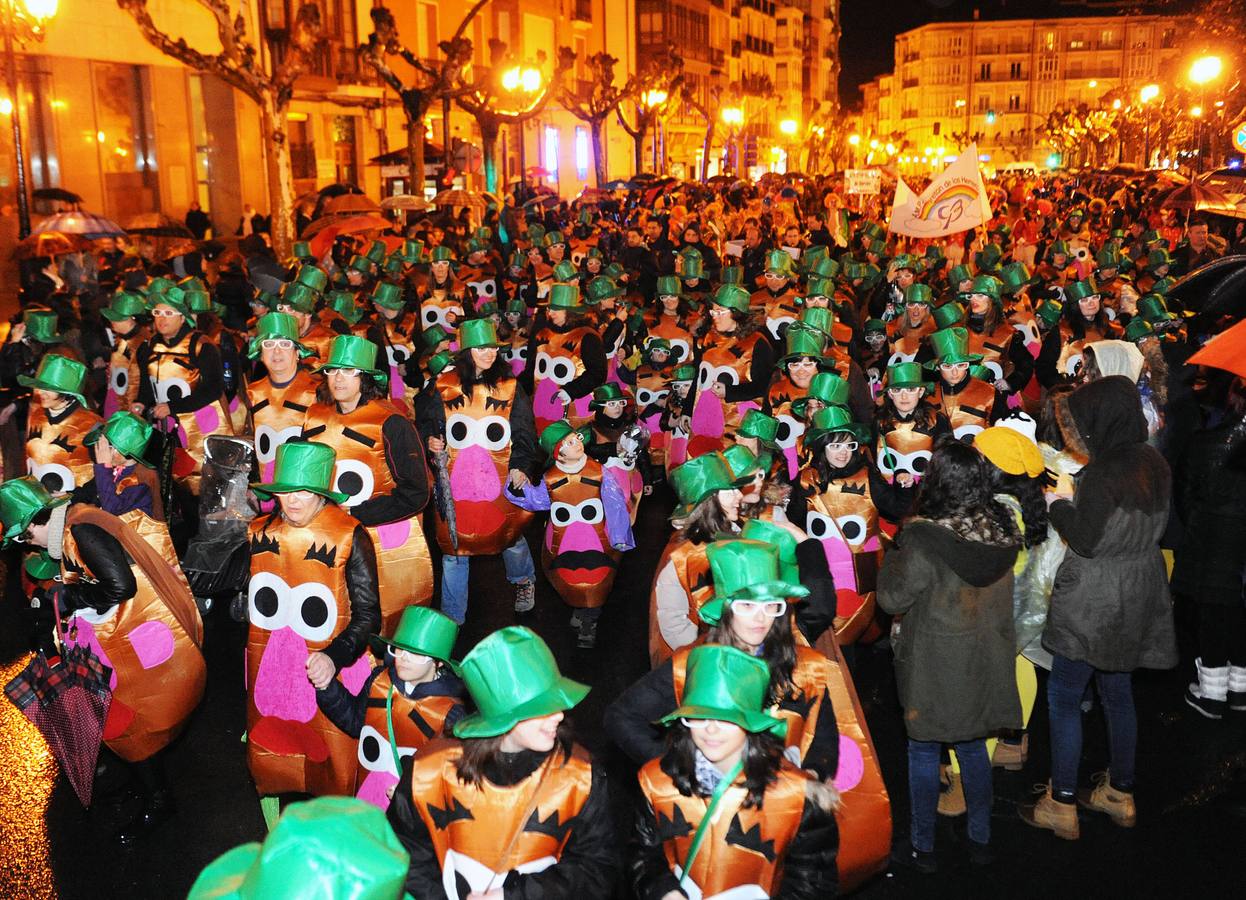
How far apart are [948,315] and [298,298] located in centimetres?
526

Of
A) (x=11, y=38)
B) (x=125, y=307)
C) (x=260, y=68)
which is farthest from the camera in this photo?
(x=260, y=68)

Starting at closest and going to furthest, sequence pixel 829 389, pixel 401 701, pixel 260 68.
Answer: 1. pixel 401 701
2. pixel 829 389
3. pixel 260 68

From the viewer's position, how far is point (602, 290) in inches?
437

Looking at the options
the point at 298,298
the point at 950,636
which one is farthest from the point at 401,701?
the point at 298,298

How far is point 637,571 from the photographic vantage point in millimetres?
9008

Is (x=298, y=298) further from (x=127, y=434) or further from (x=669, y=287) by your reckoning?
(x=127, y=434)

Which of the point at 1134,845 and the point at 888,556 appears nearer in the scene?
the point at 888,556

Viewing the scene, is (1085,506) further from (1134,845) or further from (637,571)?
(637,571)

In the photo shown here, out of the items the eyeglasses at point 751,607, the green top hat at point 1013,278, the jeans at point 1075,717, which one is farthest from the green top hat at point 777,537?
the green top hat at point 1013,278

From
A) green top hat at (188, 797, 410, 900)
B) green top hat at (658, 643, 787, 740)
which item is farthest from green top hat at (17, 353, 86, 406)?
green top hat at (188, 797, 410, 900)

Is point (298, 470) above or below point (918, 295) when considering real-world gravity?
below

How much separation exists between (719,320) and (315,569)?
4.98 m

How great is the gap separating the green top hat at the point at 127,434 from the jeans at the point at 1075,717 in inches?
177

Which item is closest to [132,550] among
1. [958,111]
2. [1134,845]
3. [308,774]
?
[308,774]
